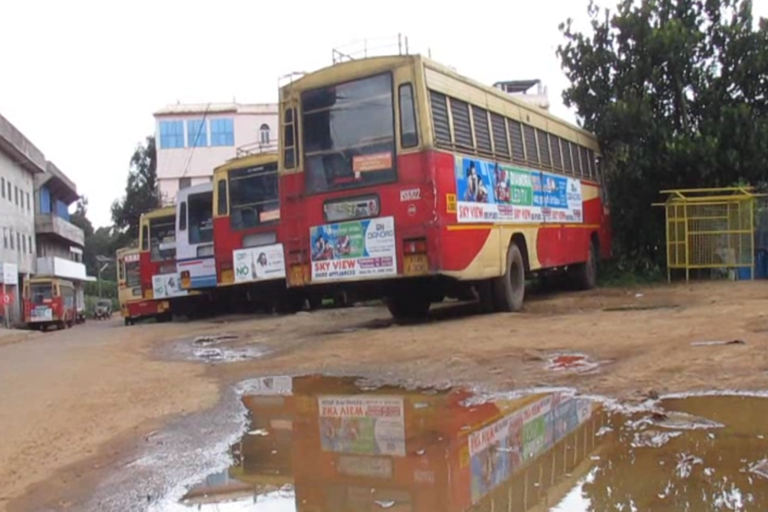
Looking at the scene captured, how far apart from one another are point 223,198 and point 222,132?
3736 centimetres

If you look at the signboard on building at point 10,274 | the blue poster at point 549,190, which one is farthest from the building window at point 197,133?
the blue poster at point 549,190

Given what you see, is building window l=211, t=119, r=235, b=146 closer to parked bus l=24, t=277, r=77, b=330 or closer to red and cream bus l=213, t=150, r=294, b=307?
parked bus l=24, t=277, r=77, b=330

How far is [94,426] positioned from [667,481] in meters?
4.10

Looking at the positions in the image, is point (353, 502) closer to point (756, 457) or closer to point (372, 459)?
point (372, 459)

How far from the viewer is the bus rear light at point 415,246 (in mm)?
10938

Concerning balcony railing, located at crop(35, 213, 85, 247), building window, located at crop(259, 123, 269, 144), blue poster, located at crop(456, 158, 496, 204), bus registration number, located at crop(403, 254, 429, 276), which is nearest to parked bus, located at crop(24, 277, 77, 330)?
balcony railing, located at crop(35, 213, 85, 247)

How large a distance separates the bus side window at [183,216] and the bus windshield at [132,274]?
7.23 metres

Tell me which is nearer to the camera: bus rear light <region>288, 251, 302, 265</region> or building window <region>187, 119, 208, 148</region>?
bus rear light <region>288, 251, 302, 265</region>

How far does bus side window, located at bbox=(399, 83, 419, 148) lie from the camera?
1084cm

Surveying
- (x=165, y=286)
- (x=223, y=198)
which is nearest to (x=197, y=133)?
(x=165, y=286)

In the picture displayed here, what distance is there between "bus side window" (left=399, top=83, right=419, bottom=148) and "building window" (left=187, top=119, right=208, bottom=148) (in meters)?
45.1

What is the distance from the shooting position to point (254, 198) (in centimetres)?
1798

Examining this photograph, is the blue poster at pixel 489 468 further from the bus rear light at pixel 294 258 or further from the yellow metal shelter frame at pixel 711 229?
the yellow metal shelter frame at pixel 711 229

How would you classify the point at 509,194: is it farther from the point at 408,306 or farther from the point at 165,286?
the point at 165,286
